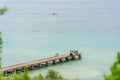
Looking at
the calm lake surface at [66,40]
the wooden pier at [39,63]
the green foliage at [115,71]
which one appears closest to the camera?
the green foliage at [115,71]

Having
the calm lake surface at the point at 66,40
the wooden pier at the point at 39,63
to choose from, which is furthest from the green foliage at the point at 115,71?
the wooden pier at the point at 39,63

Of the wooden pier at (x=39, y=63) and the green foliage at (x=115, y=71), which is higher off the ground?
the green foliage at (x=115, y=71)

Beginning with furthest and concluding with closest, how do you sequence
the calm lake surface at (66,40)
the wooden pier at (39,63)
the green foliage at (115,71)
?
1. the calm lake surface at (66,40)
2. the wooden pier at (39,63)
3. the green foliage at (115,71)

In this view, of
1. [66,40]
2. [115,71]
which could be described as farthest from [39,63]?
[115,71]

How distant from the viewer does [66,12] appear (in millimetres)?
85188

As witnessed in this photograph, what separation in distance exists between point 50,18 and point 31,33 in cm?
1910

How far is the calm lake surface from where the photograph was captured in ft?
128

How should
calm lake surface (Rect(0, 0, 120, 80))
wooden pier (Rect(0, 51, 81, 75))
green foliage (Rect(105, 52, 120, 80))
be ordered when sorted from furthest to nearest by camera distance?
calm lake surface (Rect(0, 0, 120, 80)) → wooden pier (Rect(0, 51, 81, 75)) → green foliage (Rect(105, 52, 120, 80))

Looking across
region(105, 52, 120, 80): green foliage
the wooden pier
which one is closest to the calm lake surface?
the wooden pier

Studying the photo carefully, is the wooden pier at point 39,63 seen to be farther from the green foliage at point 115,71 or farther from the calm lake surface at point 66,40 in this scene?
the green foliage at point 115,71

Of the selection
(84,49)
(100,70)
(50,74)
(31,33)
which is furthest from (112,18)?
(50,74)

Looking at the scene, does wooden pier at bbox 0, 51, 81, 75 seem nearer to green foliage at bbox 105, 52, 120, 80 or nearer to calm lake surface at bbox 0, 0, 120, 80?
calm lake surface at bbox 0, 0, 120, 80

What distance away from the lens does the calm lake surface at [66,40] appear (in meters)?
39.1

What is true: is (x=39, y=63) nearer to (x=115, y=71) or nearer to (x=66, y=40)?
(x=66, y=40)
